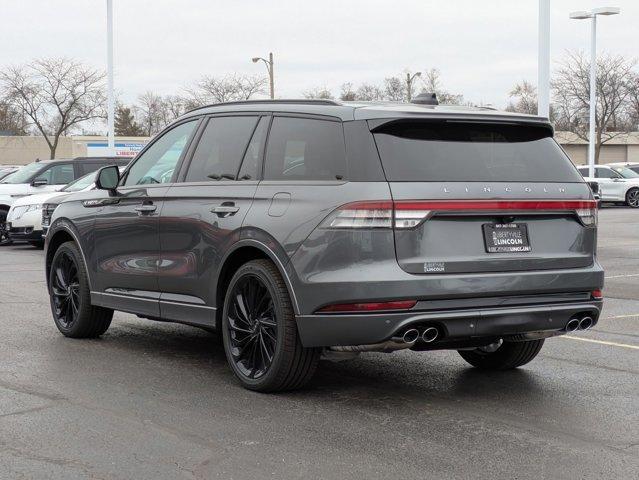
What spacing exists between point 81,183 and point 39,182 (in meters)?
2.17

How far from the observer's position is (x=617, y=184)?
→ 37.7 meters

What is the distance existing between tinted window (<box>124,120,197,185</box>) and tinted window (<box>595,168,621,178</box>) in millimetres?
32439

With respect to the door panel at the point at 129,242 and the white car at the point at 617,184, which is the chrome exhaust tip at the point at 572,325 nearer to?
the door panel at the point at 129,242

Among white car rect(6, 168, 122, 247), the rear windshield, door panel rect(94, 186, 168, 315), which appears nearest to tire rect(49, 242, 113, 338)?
door panel rect(94, 186, 168, 315)

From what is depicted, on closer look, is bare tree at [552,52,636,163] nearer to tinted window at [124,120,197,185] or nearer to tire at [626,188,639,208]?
tire at [626,188,639,208]

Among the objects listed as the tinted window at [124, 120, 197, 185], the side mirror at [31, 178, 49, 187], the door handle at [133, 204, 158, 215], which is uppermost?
the tinted window at [124, 120, 197, 185]

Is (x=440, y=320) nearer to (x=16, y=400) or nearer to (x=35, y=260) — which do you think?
(x=16, y=400)

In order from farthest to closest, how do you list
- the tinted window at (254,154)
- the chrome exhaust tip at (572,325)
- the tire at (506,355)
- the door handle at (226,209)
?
the tire at (506,355) → the tinted window at (254,154) → the door handle at (226,209) → the chrome exhaust tip at (572,325)

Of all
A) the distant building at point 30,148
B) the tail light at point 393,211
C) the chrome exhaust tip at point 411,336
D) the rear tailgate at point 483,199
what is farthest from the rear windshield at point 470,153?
the distant building at point 30,148

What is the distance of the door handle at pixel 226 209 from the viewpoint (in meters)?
6.42

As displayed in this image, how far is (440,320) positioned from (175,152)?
2.70 meters

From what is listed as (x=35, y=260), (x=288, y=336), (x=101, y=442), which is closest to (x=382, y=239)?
(x=288, y=336)

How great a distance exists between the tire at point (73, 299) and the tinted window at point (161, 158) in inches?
35.7

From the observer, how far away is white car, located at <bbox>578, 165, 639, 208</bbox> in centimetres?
3747
